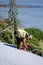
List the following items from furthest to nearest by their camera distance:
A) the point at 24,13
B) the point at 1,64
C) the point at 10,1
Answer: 1. the point at 24,13
2. the point at 10,1
3. the point at 1,64

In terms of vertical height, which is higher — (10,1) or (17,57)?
(17,57)

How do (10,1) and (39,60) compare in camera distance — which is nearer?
(39,60)

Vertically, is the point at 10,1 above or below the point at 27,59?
below

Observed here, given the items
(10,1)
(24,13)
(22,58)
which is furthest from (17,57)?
(24,13)

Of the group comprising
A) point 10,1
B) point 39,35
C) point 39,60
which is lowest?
point 39,35

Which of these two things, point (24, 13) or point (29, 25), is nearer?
point (29, 25)

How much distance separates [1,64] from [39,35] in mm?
4758

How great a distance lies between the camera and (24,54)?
0.93 metres

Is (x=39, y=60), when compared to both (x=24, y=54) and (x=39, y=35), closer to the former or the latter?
(x=24, y=54)

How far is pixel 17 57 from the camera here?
88 cm

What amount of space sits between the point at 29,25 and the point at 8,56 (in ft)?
15.3

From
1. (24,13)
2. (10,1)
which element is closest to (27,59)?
(10,1)

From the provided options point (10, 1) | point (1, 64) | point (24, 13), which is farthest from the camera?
point (24, 13)

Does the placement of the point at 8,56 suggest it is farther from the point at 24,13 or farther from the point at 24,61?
the point at 24,13
